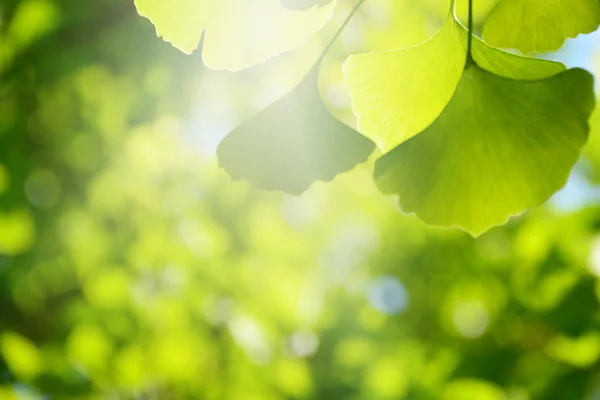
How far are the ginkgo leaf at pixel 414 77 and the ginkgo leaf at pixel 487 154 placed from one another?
1 centimetres

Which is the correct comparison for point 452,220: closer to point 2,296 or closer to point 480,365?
point 480,365

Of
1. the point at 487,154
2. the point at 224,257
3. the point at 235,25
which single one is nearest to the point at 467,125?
the point at 487,154

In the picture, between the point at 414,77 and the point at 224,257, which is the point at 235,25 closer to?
the point at 414,77

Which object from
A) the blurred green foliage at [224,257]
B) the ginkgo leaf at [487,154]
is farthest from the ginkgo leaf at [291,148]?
the blurred green foliage at [224,257]

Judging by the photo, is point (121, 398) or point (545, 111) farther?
point (121, 398)

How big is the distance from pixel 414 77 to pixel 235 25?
0.12 metres

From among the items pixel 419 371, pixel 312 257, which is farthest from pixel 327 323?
pixel 419 371

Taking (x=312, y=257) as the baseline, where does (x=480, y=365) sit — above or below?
below

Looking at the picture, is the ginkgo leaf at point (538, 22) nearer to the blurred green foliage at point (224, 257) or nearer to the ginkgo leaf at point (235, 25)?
the ginkgo leaf at point (235, 25)

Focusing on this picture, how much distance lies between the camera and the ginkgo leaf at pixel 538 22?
357 mm

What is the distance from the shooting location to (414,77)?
1.25 ft

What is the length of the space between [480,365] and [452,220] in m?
1.18

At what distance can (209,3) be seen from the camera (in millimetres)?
354

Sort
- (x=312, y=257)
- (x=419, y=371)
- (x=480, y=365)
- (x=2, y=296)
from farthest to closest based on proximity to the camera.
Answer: (x=2, y=296) → (x=312, y=257) → (x=419, y=371) → (x=480, y=365)
